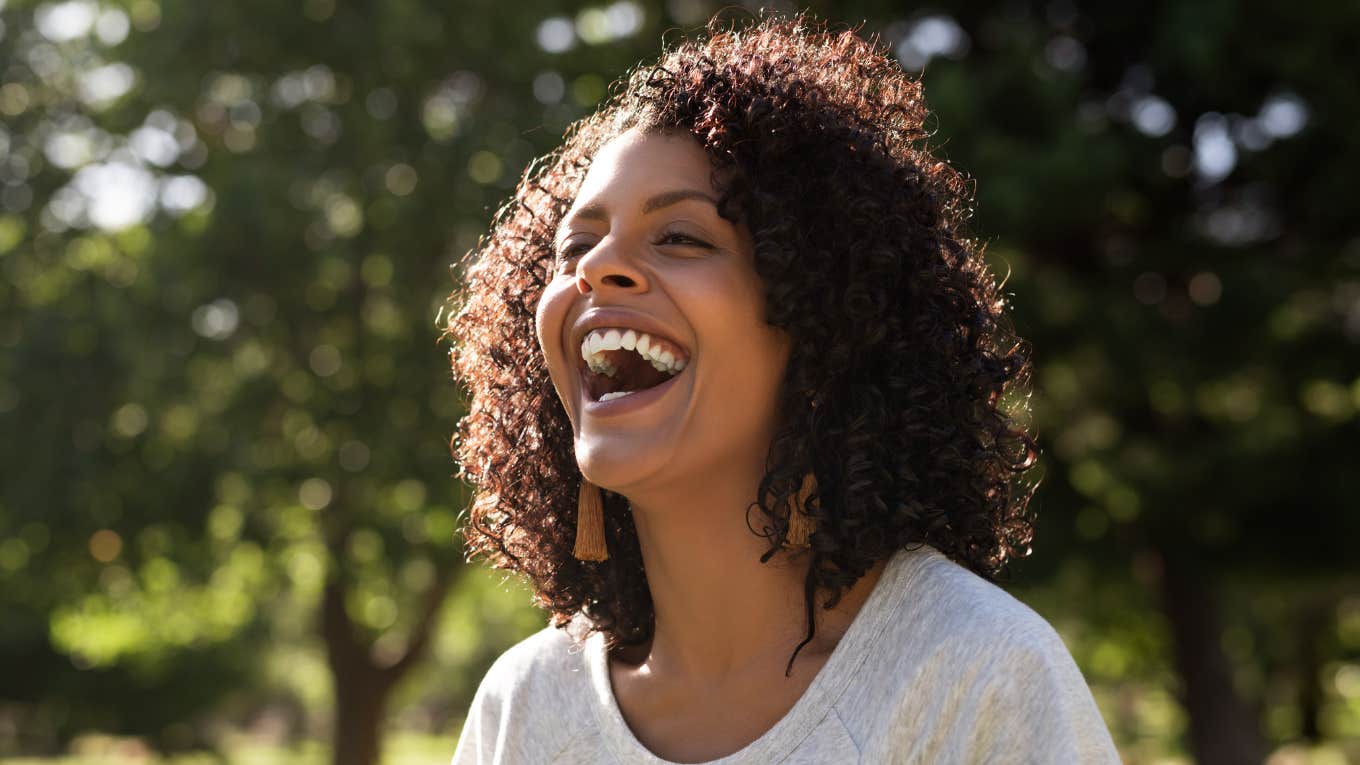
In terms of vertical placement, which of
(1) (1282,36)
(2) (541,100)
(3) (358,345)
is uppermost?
(2) (541,100)

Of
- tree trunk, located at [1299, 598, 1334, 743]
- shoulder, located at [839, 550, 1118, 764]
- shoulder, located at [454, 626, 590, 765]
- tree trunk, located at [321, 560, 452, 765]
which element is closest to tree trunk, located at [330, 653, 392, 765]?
tree trunk, located at [321, 560, 452, 765]

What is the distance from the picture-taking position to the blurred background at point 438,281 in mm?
10570

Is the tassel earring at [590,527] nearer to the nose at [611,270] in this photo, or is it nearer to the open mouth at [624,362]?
the open mouth at [624,362]

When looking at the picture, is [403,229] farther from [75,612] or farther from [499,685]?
[499,685]

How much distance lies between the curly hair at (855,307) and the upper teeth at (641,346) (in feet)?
0.50

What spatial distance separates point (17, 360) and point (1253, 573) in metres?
11.2

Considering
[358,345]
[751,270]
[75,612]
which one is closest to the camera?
[751,270]

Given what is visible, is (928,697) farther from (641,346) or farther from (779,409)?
(641,346)

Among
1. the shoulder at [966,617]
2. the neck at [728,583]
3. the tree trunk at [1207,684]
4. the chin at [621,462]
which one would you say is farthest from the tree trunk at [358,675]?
the shoulder at [966,617]

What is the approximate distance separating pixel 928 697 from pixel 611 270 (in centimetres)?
73

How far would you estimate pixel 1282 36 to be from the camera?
33.5 ft

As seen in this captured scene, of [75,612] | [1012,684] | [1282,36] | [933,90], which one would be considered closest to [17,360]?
[75,612]

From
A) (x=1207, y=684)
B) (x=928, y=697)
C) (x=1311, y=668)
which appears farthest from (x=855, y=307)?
(x=1311, y=668)

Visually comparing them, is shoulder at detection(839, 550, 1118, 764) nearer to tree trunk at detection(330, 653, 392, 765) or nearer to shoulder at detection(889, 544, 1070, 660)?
Answer: shoulder at detection(889, 544, 1070, 660)
